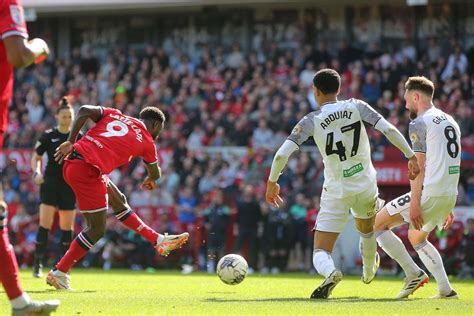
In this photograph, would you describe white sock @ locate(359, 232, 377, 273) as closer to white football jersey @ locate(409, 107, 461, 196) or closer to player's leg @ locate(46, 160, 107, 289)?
white football jersey @ locate(409, 107, 461, 196)

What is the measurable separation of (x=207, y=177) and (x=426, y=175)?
1241 centimetres

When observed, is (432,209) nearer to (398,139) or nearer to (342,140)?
(398,139)

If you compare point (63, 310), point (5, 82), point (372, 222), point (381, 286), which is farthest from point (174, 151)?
point (5, 82)

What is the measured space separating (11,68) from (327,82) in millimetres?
4047

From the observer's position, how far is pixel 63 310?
862 cm

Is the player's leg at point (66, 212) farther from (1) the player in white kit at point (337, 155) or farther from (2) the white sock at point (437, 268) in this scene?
(2) the white sock at point (437, 268)

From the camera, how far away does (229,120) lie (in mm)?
24438

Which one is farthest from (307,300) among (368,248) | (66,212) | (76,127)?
(66,212)

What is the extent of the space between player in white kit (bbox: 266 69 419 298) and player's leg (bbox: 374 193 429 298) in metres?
0.46

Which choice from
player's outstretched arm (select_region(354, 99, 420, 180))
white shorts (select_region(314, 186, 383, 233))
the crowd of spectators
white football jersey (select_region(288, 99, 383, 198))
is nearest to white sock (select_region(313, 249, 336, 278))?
white shorts (select_region(314, 186, 383, 233))

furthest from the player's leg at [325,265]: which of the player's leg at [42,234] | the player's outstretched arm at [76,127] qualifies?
the player's leg at [42,234]

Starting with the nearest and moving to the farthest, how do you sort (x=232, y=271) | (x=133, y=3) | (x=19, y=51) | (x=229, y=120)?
(x=19, y=51) → (x=232, y=271) → (x=229, y=120) → (x=133, y=3)

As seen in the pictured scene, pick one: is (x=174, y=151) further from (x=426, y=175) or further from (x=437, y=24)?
(x=426, y=175)

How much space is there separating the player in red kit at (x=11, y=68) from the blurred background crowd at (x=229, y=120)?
492 inches
